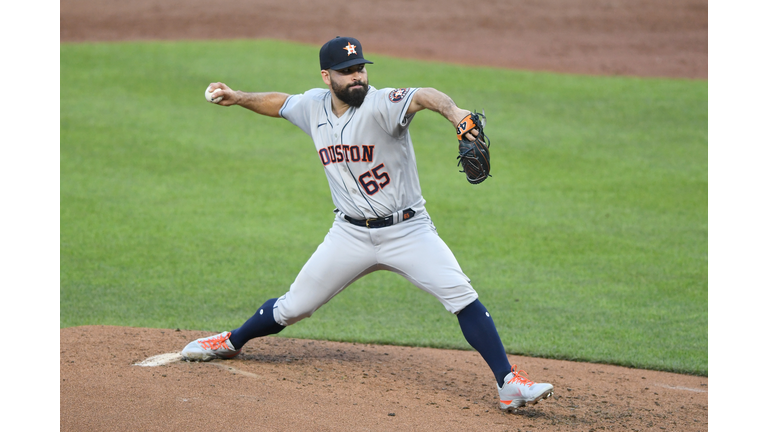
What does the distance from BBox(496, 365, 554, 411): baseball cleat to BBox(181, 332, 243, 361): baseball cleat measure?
5.46 feet

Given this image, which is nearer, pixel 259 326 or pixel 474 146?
pixel 474 146

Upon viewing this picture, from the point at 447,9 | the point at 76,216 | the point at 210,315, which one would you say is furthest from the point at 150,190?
the point at 447,9

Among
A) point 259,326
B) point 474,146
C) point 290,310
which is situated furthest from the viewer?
point 259,326

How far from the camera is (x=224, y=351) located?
454cm

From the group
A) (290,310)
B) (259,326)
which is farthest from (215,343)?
(290,310)

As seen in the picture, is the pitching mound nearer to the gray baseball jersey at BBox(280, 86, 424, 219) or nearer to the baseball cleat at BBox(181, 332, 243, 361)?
the baseball cleat at BBox(181, 332, 243, 361)

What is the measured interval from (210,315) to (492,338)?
2.99 meters

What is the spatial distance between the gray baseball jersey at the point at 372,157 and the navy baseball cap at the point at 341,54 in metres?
0.21

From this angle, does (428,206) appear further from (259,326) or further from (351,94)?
(351,94)

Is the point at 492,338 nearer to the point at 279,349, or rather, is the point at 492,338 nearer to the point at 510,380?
the point at 510,380

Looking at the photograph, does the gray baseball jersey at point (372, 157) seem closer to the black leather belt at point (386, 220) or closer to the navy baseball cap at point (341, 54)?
the black leather belt at point (386, 220)

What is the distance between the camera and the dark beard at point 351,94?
160 inches

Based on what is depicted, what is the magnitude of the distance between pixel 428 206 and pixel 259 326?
17.0 ft

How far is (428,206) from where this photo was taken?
9.44 m
